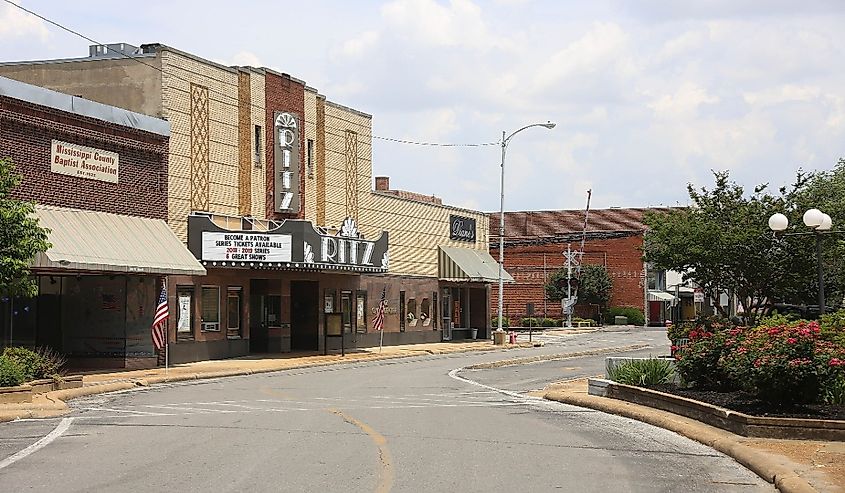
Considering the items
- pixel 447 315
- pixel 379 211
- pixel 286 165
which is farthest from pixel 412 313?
pixel 286 165

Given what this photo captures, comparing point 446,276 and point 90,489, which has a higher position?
point 446,276

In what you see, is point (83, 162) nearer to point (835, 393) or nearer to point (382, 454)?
point (382, 454)

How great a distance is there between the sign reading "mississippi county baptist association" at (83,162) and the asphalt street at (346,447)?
23.2ft

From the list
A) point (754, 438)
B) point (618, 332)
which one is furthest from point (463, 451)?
point (618, 332)

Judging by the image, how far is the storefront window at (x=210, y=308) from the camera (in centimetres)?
3662

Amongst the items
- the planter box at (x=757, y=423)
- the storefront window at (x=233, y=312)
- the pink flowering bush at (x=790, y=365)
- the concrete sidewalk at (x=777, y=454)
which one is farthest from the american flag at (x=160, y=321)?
the pink flowering bush at (x=790, y=365)

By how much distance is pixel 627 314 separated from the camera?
93750 mm

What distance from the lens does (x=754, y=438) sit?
15.3m

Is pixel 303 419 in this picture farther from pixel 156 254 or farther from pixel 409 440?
pixel 156 254

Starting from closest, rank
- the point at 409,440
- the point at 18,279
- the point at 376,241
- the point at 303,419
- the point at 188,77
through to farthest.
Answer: the point at 409,440, the point at 303,419, the point at 18,279, the point at 188,77, the point at 376,241

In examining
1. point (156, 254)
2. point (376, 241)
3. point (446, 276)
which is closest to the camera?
point (156, 254)

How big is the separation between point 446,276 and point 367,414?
35.2 metres

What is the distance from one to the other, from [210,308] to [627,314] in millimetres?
61948

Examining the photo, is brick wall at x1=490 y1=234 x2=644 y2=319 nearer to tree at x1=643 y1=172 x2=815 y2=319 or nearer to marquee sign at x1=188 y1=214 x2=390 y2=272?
marquee sign at x1=188 y1=214 x2=390 y2=272
